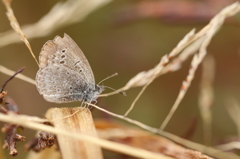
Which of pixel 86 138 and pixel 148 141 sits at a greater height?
pixel 148 141

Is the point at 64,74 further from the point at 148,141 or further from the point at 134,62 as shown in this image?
the point at 134,62

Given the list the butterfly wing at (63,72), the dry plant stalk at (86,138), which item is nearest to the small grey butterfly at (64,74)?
the butterfly wing at (63,72)

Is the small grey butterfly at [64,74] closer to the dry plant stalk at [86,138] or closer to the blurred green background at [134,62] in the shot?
the dry plant stalk at [86,138]

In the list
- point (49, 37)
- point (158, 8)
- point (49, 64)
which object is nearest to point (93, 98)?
point (49, 64)

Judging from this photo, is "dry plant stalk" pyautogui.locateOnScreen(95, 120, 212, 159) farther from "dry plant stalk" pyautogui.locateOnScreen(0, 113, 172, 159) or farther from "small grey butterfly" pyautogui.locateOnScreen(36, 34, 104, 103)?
"dry plant stalk" pyautogui.locateOnScreen(0, 113, 172, 159)

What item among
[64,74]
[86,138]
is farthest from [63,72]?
[86,138]

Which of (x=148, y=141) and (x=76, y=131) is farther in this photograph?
(x=148, y=141)
